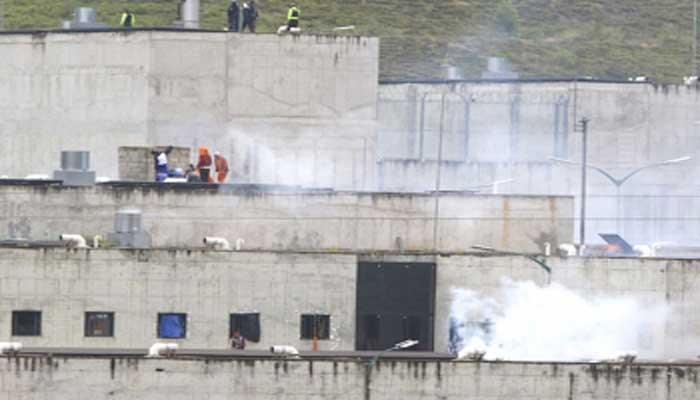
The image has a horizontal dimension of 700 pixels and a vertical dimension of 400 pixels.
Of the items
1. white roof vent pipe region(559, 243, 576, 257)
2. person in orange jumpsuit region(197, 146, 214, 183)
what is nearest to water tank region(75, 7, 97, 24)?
person in orange jumpsuit region(197, 146, 214, 183)

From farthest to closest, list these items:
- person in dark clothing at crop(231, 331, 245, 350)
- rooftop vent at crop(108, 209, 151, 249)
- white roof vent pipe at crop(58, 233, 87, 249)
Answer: rooftop vent at crop(108, 209, 151, 249), white roof vent pipe at crop(58, 233, 87, 249), person in dark clothing at crop(231, 331, 245, 350)

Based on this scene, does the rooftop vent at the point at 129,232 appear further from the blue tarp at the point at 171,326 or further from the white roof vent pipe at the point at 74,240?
the blue tarp at the point at 171,326

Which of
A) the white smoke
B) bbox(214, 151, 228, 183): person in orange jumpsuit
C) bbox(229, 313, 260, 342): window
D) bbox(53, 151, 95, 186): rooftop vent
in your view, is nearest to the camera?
bbox(229, 313, 260, 342): window

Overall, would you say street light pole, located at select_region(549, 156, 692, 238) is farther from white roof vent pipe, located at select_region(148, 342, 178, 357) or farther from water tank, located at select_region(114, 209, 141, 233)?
white roof vent pipe, located at select_region(148, 342, 178, 357)

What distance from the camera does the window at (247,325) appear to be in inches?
2277

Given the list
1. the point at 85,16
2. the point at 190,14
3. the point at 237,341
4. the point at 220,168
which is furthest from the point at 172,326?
the point at 190,14

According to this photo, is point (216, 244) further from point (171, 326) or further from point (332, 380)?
point (332, 380)

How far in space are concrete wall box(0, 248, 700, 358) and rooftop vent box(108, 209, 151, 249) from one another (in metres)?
3.43

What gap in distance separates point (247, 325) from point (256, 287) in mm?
786

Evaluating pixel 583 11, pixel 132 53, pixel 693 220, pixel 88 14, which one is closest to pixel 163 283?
pixel 132 53

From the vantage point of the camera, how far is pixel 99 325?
57656 millimetres

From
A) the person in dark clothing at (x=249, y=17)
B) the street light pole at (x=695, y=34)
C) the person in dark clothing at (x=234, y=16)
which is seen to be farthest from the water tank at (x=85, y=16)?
the street light pole at (x=695, y=34)

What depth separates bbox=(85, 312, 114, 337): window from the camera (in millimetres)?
57594

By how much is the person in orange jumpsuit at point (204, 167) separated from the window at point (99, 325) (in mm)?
11572
